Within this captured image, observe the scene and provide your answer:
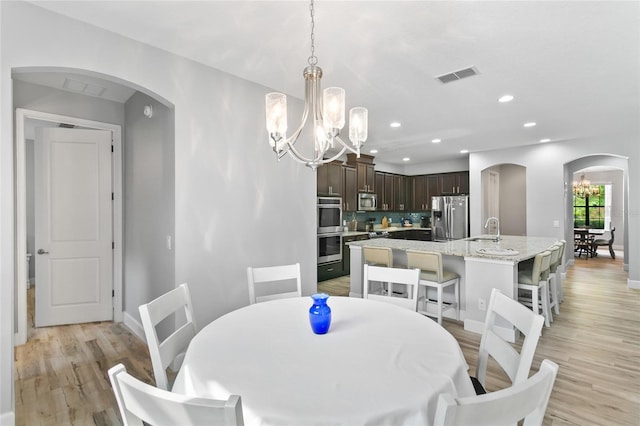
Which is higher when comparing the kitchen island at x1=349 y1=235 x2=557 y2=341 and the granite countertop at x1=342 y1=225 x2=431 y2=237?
the granite countertop at x1=342 y1=225 x2=431 y2=237

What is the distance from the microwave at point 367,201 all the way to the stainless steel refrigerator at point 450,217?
1.64 m

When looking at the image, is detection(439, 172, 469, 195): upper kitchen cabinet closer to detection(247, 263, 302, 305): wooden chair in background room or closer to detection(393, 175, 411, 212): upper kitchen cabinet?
detection(393, 175, 411, 212): upper kitchen cabinet

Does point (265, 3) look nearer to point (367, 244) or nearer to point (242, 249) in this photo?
point (242, 249)

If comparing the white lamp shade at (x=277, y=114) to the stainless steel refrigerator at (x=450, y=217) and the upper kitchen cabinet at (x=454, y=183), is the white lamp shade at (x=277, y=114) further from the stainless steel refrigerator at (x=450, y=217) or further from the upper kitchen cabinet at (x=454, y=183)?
the upper kitchen cabinet at (x=454, y=183)

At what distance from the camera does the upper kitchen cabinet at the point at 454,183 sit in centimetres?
773

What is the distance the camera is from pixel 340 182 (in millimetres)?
6465

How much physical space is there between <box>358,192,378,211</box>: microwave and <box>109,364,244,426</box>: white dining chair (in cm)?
637

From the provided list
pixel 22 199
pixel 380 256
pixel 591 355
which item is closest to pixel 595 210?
pixel 591 355

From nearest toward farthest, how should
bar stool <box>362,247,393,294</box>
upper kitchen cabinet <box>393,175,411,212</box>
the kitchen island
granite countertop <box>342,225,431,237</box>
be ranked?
the kitchen island < bar stool <box>362,247,393,294</box> < granite countertop <box>342,225,431,237</box> < upper kitchen cabinet <box>393,175,411,212</box>

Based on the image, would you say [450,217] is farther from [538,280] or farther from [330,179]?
[538,280]

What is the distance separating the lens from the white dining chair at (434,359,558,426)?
26.9 inches

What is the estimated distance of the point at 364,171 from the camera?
282 inches

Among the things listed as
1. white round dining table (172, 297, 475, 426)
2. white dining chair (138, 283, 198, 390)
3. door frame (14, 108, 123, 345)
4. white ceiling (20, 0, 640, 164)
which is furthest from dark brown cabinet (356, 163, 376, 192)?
white dining chair (138, 283, 198, 390)

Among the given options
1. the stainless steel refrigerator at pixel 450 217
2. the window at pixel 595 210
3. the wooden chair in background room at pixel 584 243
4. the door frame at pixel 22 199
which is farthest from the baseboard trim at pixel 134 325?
the window at pixel 595 210
